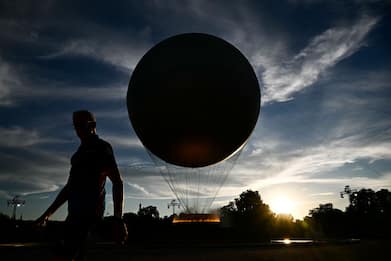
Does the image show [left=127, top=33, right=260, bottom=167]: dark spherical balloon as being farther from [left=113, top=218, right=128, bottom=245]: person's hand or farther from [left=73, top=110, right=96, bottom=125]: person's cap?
[left=113, top=218, right=128, bottom=245]: person's hand

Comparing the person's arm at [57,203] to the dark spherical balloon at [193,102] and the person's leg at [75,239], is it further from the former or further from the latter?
the dark spherical balloon at [193,102]

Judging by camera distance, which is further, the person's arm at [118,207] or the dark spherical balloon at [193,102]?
the dark spherical balloon at [193,102]

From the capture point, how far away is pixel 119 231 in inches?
121

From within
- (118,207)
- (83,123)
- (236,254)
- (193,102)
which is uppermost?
(193,102)

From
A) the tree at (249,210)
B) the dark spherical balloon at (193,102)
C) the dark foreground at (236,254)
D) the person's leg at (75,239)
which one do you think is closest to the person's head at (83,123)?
the person's leg at (75,239)

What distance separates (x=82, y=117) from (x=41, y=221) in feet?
3.94

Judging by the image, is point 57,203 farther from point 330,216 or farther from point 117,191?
point 330,216

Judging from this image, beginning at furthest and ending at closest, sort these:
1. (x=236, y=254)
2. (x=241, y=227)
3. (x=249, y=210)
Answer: (x=249, y=210) < (x=241, y=227) < (x=236, y=254)

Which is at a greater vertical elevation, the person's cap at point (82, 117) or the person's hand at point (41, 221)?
the person's cap at point (82, 117)

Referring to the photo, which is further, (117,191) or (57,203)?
(57,203)

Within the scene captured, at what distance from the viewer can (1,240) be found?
115ft

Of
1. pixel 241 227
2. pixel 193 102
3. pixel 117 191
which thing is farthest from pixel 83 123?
pixel 241 227

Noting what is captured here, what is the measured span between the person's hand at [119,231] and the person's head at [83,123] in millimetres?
1016

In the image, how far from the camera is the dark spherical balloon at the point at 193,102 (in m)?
10.9
